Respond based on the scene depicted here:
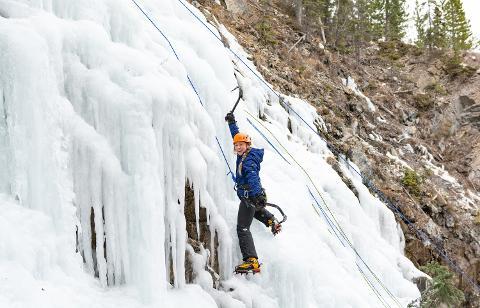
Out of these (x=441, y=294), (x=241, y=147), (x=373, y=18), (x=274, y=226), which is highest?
(x=373, y=18)

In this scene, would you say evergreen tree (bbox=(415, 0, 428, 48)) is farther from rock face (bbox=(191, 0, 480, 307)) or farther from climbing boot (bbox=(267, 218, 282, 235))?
climbing boot (bbox=(267, 218, 282, 235))

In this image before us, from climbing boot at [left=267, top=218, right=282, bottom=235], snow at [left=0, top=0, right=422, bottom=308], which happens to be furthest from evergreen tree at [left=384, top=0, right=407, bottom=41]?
climbing boot at [left=267, top=218, right=282, bottom=235]

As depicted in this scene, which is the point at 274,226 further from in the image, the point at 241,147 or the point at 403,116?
the point at 403,116

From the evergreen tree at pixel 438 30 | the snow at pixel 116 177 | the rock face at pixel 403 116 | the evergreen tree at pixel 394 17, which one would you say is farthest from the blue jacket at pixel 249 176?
the evergreen tree at pixel 394 17

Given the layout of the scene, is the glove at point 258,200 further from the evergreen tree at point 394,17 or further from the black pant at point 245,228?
the evergreen tree at point 394,17

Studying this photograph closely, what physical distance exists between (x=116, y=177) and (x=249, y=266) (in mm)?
2024

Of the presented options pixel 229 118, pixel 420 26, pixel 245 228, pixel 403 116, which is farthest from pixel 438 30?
pixel 245 228

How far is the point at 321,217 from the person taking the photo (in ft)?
28.2

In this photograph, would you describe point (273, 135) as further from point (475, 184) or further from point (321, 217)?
point (475, 184)

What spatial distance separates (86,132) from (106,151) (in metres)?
0.27

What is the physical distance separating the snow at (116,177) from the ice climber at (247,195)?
0.20 m

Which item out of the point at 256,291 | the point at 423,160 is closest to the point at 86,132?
the point at 256,291

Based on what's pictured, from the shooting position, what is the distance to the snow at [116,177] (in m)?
4.39

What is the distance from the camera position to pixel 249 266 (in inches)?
234
